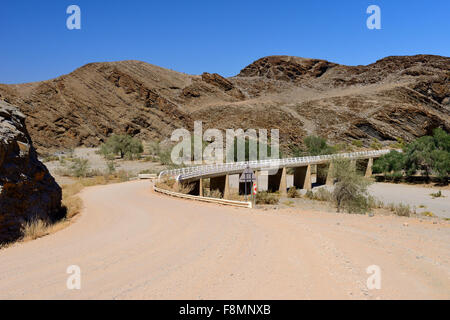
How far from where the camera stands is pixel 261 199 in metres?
23.7

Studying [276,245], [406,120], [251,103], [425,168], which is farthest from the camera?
[251,103]

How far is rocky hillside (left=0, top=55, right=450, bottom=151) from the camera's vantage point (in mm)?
60156

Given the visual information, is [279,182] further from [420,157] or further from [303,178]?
[420,157]

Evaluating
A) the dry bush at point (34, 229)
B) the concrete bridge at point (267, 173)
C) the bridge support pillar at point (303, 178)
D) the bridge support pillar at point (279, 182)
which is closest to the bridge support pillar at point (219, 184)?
the concrete bridge at point (267, 173)

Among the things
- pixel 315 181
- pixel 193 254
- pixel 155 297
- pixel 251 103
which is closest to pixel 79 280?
pixel 155 297

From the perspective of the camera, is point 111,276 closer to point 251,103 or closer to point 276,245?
point 276,245

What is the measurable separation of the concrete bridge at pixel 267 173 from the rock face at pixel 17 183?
12182 mm

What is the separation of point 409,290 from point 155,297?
131 inches

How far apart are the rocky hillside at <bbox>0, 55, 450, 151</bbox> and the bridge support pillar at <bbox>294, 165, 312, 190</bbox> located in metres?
30.6

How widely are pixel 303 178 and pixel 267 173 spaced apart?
536 centimetres

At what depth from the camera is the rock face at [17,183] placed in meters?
7.40
